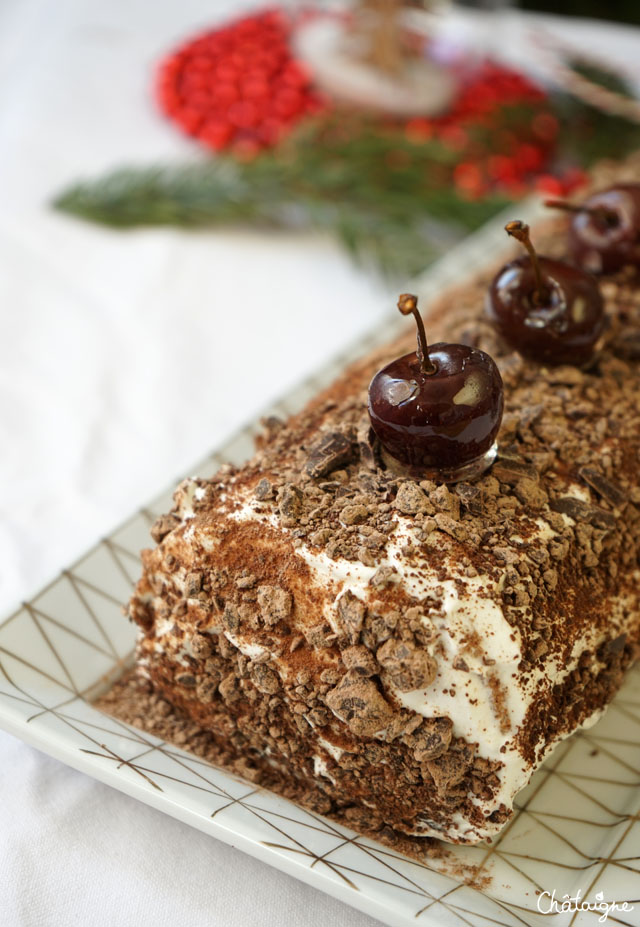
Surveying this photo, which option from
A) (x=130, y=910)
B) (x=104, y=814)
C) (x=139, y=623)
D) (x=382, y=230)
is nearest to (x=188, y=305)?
(x=382, y=230)

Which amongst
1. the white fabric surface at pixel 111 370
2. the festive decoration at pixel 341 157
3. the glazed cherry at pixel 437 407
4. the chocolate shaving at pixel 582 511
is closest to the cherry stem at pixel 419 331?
the glazed cherry at pixel 437 407

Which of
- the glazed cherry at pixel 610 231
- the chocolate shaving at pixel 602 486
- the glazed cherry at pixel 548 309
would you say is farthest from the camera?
the glazed cherry at pixel 610 231

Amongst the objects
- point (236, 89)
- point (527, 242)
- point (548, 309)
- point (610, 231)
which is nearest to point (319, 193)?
point (236, 89)

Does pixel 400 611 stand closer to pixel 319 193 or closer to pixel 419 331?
pixel 419 331

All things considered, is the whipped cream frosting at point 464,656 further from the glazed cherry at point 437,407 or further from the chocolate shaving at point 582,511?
the chocolate shaving at point 582,511

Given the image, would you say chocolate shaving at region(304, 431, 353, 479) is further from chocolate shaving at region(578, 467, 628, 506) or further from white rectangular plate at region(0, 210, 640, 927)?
white rectangular plate at region(0, 210, 640, 927)

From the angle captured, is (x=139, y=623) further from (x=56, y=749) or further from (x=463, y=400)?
(x=463, y=400)
